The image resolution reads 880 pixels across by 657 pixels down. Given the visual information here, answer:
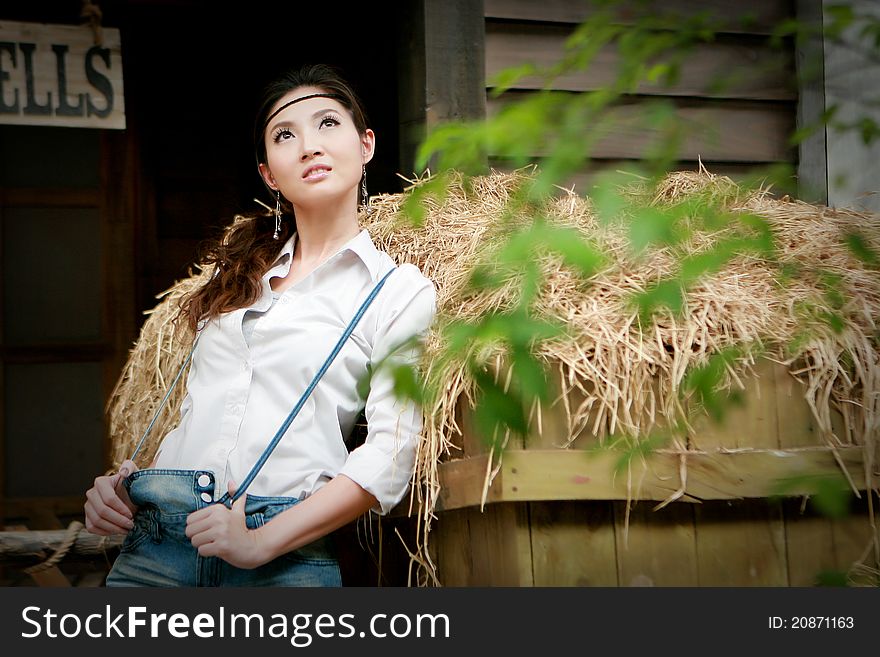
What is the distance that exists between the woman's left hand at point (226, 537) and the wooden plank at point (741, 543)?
27.4 inches

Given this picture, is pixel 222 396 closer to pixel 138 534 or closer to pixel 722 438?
pixel 138 534

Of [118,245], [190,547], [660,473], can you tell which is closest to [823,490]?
[660,473]

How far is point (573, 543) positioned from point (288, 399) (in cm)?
54

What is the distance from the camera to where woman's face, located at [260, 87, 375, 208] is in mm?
1836

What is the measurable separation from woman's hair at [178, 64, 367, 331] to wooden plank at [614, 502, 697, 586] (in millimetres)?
818

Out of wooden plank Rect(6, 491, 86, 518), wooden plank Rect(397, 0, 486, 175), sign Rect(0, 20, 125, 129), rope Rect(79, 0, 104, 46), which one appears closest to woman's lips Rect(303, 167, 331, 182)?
wooden plank Rect(397, 0, 486, 175)

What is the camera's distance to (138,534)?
64.6 inches

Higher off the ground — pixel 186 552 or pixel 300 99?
pixel 300 99

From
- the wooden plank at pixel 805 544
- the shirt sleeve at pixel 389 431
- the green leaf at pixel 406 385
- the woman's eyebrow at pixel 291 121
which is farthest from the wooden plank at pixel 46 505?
the green leaf at pixel 406 385

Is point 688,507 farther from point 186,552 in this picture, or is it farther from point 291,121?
point 291,121

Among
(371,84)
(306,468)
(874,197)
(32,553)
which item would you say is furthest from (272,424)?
(371,84)

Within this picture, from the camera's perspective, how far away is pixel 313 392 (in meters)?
1.66

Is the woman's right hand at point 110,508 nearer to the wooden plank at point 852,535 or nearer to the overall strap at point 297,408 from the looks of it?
the overall strap at point 297,408

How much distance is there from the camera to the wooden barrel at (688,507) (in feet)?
4.80
